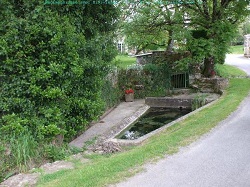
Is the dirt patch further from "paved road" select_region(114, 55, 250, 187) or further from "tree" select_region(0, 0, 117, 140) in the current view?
"paved road" select_region(114, 55, 250, 187)

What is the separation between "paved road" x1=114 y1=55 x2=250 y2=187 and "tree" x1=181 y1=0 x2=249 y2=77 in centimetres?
726

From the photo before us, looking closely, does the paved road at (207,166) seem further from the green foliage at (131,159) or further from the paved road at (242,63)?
the paved road at (242,63)

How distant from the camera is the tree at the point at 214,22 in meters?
13.7

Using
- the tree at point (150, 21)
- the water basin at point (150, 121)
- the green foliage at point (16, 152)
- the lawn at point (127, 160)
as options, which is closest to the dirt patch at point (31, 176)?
the lawn at point (127, 160)

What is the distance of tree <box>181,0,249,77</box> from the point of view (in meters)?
13.7

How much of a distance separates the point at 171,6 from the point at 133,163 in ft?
37.6

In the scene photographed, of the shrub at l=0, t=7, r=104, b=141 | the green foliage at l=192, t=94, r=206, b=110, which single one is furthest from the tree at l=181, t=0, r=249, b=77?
the shrub at l=0, t=7, r=104, b=141

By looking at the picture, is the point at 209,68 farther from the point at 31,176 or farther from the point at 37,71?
the point at 31,176

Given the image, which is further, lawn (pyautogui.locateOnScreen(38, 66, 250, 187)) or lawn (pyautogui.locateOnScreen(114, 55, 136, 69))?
lawn (pyautogui.locateOnScreen(114, 55, 136, 69))

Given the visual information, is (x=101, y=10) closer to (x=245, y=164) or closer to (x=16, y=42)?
(x=16, y=42)

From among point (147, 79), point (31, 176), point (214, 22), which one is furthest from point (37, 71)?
point (214, 22)

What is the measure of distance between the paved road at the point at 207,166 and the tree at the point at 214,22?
7265 mm

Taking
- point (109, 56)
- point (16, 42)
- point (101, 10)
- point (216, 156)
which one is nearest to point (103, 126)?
point (109, 56)

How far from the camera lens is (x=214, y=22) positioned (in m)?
14.1
